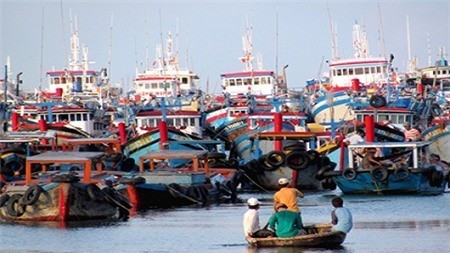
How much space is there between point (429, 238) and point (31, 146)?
23.8 metres

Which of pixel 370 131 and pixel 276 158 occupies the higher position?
pixel 370 131

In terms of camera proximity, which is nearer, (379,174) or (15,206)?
(15,206)

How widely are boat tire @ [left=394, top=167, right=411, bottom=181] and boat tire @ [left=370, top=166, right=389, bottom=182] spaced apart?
36 cm

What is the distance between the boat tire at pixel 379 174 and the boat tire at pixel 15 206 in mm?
14087

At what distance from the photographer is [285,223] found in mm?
29062

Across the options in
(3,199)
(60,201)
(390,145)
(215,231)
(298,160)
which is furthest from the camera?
(298,160)

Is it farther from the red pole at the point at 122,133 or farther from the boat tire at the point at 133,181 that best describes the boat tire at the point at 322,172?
the red pole at the point at 122,133

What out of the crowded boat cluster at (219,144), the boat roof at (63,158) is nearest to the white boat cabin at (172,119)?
the crowded boat cluster at (219,144)

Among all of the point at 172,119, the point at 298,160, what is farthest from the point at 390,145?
the point at 172,119

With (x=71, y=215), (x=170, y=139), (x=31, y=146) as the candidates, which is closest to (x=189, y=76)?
(x=170, y=139)

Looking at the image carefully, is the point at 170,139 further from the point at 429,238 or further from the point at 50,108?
the point at 429,238

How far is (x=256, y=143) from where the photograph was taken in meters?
58.0

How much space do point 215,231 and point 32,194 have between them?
5.08 m

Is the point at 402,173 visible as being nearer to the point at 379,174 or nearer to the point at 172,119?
the point at 379,174
